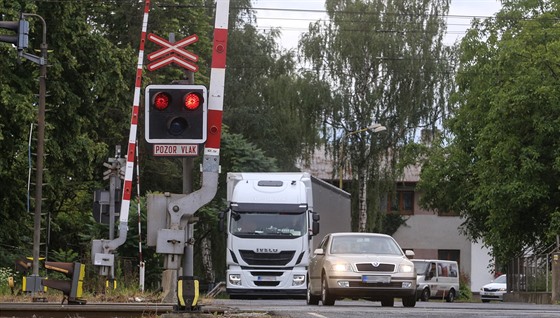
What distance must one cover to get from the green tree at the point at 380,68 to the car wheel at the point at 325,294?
121 feet

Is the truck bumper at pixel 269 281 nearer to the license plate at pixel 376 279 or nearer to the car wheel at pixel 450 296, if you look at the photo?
the license plate at pixel 376 279

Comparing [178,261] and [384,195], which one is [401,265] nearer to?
[178,261]

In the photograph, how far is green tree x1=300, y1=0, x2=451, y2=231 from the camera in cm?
6084

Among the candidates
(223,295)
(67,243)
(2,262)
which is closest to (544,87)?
(223,295)

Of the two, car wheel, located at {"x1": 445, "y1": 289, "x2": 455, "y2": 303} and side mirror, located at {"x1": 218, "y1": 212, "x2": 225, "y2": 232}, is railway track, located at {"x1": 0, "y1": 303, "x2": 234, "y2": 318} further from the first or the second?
car wheel, located at {"x1": 445, "y1": 289, "x2": 455, "y2": 303}

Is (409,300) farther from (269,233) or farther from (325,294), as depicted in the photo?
(269,233)

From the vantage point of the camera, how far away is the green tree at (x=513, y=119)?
154ft

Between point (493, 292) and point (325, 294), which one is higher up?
point (325, 294)

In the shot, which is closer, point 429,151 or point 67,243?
point 67,243

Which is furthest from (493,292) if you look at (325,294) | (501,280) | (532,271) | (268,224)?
(325,294)

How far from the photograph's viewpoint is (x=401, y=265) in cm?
2364

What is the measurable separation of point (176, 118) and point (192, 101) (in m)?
0.23

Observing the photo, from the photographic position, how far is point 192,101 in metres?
12.2

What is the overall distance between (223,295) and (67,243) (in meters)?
6.83
